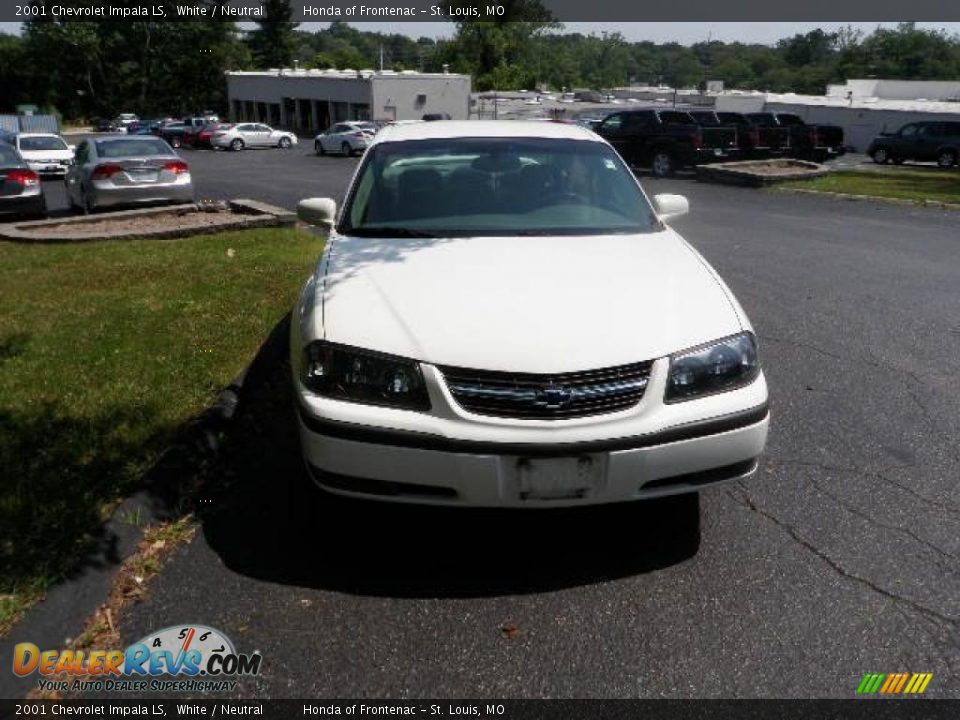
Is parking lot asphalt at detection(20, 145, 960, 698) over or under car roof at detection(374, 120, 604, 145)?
under

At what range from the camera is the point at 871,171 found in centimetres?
2428

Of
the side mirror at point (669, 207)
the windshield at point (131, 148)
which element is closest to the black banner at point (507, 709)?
the side mirror at point (669, 207)

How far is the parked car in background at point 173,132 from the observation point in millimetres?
47312

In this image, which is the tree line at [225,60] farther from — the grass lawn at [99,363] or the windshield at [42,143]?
the grass lawn at [99,363]

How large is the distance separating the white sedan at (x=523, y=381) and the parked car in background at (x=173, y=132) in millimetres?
47134

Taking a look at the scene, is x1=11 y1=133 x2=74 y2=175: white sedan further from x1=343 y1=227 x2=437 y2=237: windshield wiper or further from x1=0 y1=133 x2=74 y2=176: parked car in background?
x1=343 y1=227 x2=437 y2=237: windshield wiper

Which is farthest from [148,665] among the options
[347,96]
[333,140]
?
[347,96]

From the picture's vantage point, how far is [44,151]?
2575 cm

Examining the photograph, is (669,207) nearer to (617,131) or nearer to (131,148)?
(131,148)

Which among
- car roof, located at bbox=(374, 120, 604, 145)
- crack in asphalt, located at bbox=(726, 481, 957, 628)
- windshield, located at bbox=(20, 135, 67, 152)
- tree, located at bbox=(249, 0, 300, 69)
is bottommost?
windshield, located at bbox=(20, 135, 67, 152)

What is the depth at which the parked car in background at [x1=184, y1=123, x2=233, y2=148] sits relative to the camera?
41.9 meters

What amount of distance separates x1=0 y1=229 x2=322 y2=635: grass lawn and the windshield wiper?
4.48 feet

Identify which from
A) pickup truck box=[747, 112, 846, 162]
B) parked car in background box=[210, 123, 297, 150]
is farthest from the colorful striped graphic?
parked car in background box=[210, 123, 297, 150]

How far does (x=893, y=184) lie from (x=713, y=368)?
18917 millimetres
